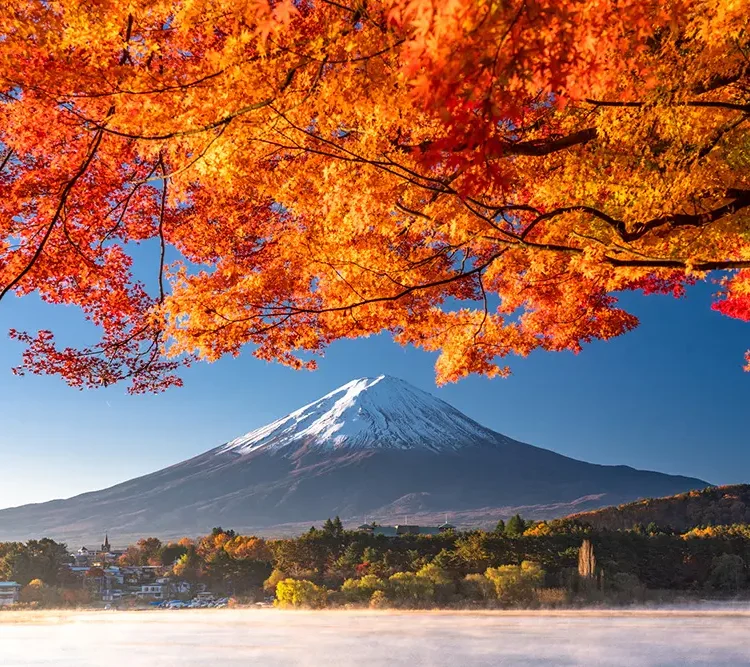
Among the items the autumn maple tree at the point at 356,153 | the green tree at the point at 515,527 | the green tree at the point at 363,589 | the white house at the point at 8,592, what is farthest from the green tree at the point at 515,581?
→ the white house at the point at 8,592

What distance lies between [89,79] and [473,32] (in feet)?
8.60

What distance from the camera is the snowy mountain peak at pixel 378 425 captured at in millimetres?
103750

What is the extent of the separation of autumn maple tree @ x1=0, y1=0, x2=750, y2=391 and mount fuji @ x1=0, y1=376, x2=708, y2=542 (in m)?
88.2

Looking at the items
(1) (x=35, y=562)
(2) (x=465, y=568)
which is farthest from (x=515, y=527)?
(1) (x=35, y=562)

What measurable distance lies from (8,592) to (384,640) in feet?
42.3

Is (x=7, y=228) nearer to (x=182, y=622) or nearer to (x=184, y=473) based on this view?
(x=182, y=622)

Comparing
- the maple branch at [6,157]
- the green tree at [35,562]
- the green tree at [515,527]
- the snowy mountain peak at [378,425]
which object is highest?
the snowy mountain peak at [378,425]

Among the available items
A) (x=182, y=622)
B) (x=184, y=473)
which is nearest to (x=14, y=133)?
(x=182, y=622)

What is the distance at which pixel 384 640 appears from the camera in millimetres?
6695

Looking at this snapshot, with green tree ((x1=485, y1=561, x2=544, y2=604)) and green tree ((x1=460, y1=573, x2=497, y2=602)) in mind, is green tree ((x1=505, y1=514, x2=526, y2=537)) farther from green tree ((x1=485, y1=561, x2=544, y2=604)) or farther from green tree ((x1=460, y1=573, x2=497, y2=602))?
green tree ((x1=460, y1=573, x2=497, y2=602))

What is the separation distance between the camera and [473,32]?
2.25m

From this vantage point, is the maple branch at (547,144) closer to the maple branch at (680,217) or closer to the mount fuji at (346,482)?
the maple branch at (680,217)

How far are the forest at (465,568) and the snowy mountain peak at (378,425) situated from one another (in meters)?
83.5

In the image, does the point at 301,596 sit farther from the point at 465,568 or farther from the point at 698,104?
the point at 698,104
